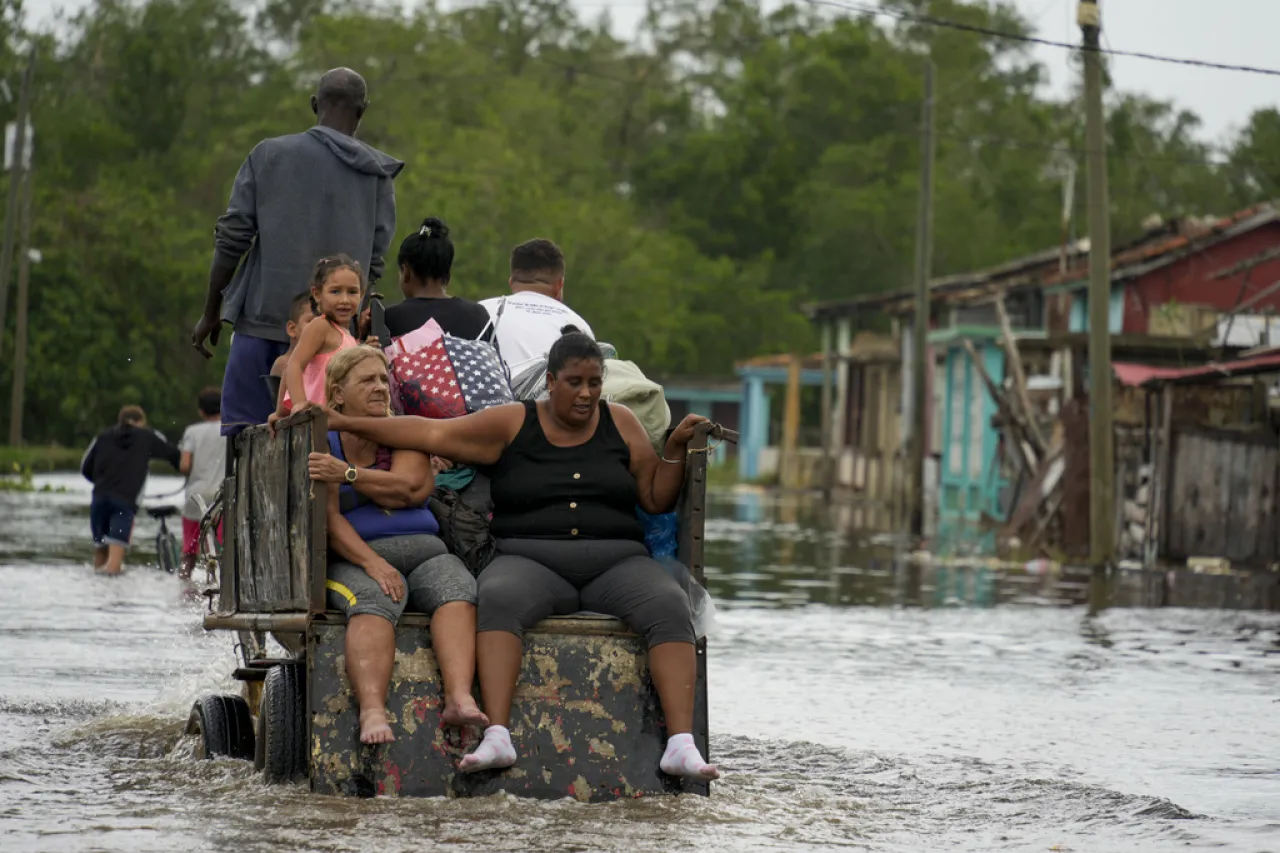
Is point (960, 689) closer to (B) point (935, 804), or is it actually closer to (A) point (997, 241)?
(B) point (935, 804)

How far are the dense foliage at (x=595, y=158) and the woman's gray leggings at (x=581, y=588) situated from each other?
52997mm

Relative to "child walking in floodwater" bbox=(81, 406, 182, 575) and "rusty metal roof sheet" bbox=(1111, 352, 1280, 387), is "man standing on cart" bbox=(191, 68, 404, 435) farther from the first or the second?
"rusty metal roof sheet" bbox=(1111, 352, 1280, 387)

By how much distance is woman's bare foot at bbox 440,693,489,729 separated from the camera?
290 inches

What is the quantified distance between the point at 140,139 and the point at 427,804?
67525mm

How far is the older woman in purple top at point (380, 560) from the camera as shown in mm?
7398

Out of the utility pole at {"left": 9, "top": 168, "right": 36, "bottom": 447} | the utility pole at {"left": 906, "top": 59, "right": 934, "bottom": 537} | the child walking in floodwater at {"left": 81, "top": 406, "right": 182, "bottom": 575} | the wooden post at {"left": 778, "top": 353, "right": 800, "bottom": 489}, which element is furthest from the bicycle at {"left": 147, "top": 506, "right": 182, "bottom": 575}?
the wooden post at {"left": 778, "top": 353, "right": 800, "bottom": 489}

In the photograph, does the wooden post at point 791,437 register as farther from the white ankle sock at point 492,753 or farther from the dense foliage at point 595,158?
the white ankle sock at point 492,753

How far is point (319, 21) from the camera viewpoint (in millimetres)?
73375

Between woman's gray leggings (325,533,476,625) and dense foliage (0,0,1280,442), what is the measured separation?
53.2 meters

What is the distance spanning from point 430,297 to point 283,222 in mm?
864

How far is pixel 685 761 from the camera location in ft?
24.7

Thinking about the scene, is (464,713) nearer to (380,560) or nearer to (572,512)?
(380,560)

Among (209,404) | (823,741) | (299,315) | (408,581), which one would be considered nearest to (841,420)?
(209,404)

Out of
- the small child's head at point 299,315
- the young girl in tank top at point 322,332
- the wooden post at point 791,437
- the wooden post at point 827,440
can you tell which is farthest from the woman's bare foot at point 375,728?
the wooden post at point 791,437
